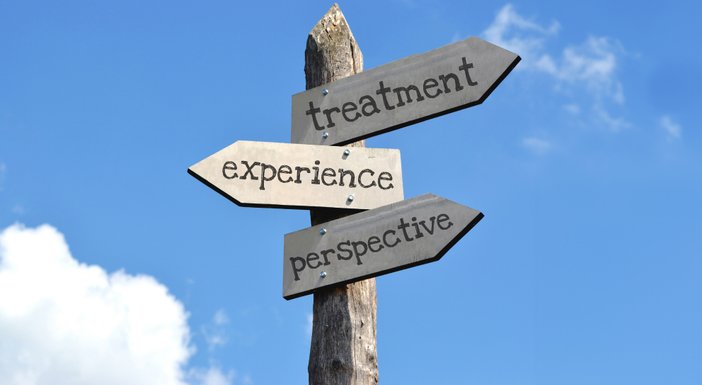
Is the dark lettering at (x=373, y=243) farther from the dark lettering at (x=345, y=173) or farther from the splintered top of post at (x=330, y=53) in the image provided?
the splintered top of post at (x=330, y=53)

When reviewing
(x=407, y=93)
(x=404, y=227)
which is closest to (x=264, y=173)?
(x=404, y=227)

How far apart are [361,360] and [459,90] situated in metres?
1.37

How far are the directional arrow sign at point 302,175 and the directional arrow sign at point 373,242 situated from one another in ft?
0.48

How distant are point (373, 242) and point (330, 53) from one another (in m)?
1.16

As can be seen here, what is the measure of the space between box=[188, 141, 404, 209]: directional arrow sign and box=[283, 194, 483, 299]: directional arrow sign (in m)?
0.14

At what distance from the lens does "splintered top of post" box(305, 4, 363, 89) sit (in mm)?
4496

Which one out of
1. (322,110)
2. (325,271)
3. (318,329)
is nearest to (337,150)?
(322,110)

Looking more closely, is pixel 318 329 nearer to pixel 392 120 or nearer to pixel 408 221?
pixel 408 221

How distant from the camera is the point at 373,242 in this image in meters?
3.89

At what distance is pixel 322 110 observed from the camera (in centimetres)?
429

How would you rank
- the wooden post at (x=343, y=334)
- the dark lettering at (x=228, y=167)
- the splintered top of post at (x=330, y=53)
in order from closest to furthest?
the wooden post at (x=343, y=334)
the dark lettering at (x=228, y=167)
the splintered top of post at (x=330, y=53)

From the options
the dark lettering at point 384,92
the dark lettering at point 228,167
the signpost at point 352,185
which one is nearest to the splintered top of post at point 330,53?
the signpost at point 352,185

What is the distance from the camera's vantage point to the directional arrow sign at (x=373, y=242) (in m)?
3.84

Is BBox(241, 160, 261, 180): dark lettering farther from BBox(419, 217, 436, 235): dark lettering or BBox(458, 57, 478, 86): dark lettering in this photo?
BBox(458, 57, 478, 86): dark lettering
